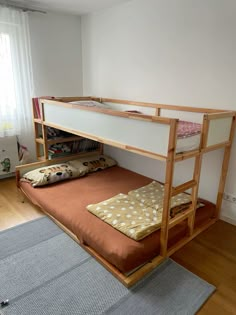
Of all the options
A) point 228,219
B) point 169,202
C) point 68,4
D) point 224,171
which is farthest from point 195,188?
point 68,4

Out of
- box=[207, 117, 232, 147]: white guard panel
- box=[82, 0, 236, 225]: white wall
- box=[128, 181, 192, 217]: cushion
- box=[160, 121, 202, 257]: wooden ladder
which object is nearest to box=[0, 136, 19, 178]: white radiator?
box=[82, 0, 236, 225]: white wall

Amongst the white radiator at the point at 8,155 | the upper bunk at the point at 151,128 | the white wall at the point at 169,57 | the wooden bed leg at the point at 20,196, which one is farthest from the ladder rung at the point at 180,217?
the white radiator at the point at 8,155

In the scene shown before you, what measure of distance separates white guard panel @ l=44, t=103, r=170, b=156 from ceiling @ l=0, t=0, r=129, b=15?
4.17 ft

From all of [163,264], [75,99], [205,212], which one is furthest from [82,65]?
[163,264]

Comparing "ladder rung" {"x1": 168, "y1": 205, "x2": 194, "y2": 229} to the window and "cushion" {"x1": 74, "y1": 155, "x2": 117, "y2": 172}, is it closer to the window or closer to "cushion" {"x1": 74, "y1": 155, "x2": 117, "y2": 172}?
"cushion" {"x1": 74, "y1": 155, "x2": 117, "y2": 172}

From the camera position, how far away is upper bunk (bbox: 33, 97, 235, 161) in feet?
5.38

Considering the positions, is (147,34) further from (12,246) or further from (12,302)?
(12,302)

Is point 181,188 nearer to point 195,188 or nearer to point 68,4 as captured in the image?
point 195,188

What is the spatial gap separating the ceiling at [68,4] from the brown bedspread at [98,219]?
2.09 m

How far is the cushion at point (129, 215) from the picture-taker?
1.87 metres

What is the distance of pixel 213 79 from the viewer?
2.28 m

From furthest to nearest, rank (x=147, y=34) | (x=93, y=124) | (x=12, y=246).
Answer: (x=147, y=34) → (x=93, y=124) → (x=12, y=246)

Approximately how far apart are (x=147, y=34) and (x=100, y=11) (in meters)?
0.93

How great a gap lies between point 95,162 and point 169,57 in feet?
5.29
